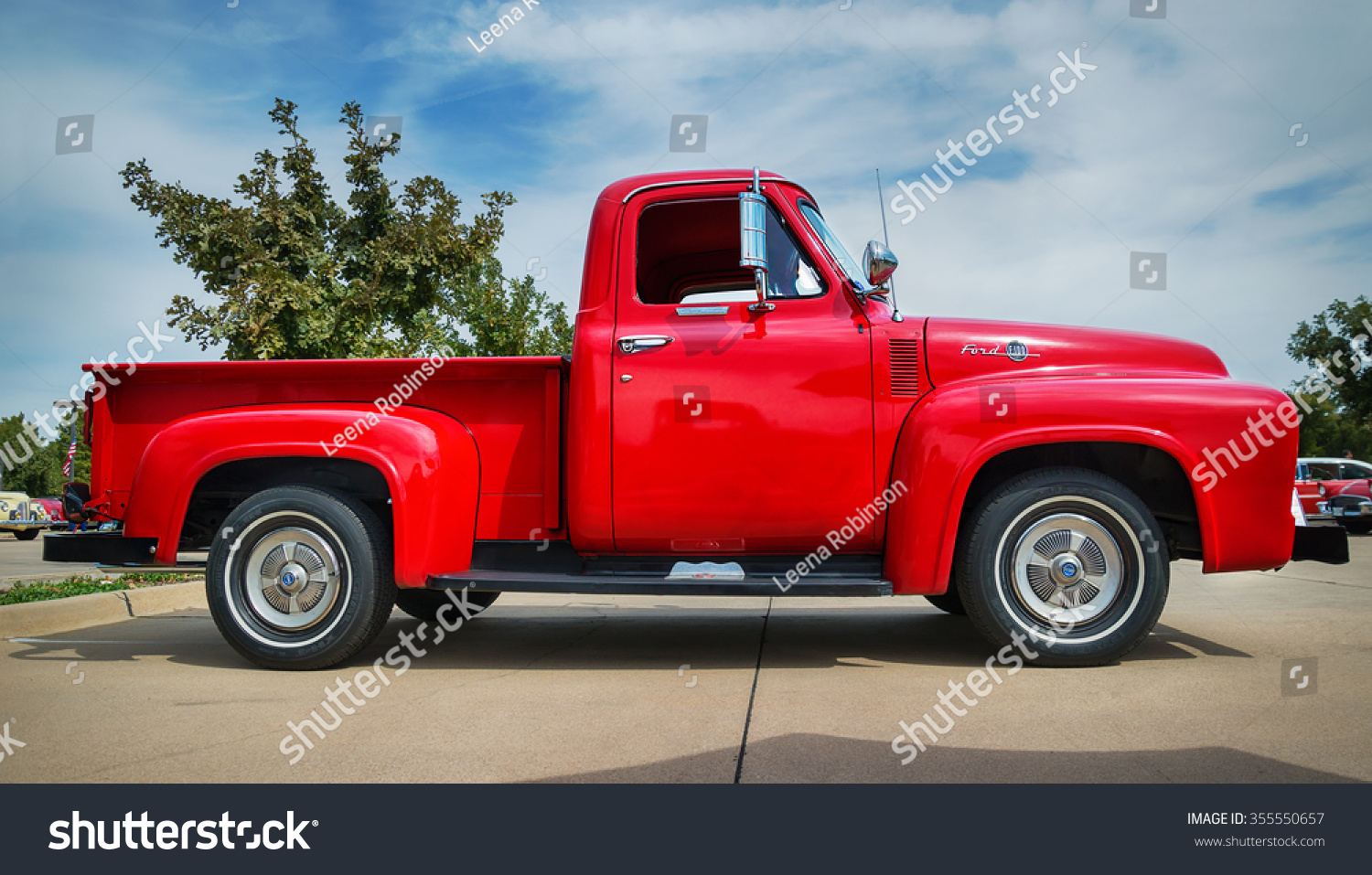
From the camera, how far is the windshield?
14.3 feet

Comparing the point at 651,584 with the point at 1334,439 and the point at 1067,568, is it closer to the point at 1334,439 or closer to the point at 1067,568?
the point at 1067,568

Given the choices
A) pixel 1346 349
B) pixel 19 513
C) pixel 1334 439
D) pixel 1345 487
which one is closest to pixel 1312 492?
pixel 1345 487

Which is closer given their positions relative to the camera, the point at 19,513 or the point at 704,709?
the point at 704,709

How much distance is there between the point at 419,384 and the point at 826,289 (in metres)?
2.02

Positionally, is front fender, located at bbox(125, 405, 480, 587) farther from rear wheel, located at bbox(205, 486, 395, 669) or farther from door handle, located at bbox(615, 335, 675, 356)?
door handle, located at bbox(615, 335, 675, 356)

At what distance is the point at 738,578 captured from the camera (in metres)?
3.98

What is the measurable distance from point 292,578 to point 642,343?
200 centimetres

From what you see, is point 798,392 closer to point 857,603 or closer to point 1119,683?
point 1119,683

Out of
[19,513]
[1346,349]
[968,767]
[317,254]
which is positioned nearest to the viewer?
[968,767]

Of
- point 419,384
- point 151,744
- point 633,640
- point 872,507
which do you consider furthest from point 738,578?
point 151,744

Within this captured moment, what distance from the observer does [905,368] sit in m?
4.12

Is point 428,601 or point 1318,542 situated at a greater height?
point 1318,542

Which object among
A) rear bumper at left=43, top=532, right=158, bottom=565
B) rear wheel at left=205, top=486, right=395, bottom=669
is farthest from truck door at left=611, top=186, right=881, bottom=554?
rear bumper at left=43, top=532, right=158, bottom=565

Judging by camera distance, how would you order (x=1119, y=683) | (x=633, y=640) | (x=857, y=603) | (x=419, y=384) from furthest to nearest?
(x=857, y=603), (x=633, y=640), (x=419, y=384), (x=1119, y=683)
